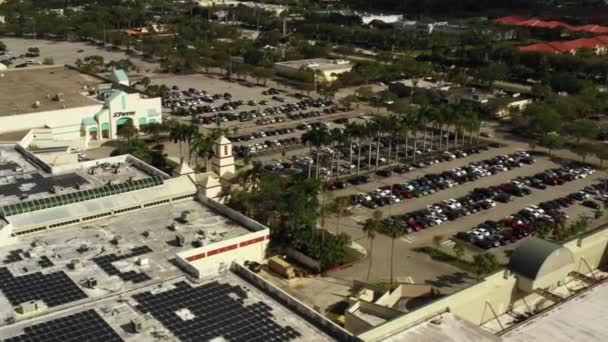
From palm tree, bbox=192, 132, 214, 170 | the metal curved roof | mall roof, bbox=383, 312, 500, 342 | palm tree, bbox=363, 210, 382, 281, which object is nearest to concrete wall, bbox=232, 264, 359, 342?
mall roof, bbox=383, 312, 500, 342

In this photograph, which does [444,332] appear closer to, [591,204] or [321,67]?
[591,204]

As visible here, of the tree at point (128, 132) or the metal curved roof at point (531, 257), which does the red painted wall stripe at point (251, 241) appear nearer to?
the metal curved roof at point (531, 257)

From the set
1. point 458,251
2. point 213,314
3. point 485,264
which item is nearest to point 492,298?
point 485,264

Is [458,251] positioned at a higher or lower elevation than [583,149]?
lower

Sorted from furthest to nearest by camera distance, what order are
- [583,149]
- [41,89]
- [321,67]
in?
[321,67] < [41,89] < [583,149]

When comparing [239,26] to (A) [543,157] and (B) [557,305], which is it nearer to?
(A) [543,157]

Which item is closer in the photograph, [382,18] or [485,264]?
[485,264]
